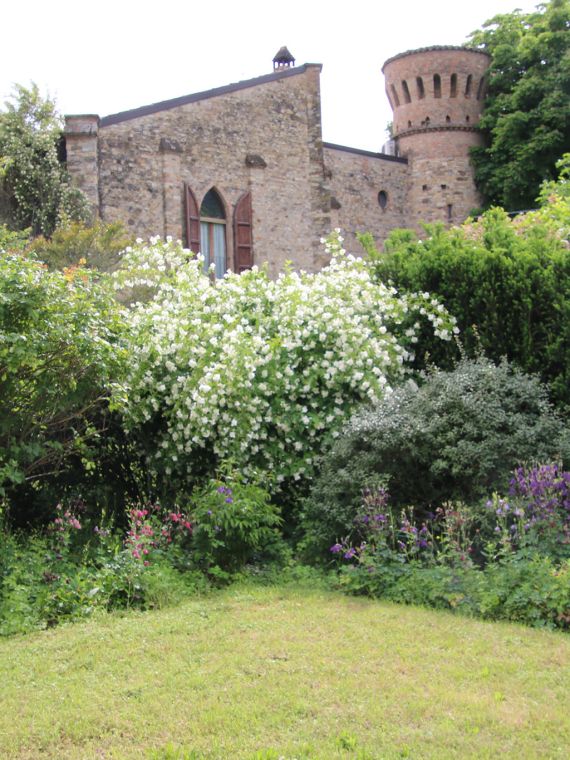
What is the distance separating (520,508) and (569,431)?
1151mm

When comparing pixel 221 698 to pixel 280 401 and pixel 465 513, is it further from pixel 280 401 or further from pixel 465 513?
pixel 280 401

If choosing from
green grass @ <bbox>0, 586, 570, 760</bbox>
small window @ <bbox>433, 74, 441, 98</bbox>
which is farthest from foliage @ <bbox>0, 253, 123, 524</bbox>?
small window @ <bbox>433, 74, 441, 98</bbox>

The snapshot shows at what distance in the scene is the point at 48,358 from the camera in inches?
294

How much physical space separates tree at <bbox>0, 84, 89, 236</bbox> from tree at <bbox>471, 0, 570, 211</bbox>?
15.9 meters

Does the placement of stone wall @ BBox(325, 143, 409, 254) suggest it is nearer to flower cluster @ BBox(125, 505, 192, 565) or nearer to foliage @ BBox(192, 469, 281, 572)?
flower cluster @ BBox(125, 505, 192, 565)

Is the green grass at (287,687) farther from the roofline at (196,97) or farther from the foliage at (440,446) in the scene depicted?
the roofline at (196,97)

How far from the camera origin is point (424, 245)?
31.2 ft

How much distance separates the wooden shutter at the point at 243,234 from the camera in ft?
81.5

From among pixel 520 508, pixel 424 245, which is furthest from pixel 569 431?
pixel 424 245

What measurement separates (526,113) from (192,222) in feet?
45.5

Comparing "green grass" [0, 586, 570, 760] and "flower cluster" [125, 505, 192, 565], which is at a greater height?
"flower cluster" [125, 505, 192, 565]

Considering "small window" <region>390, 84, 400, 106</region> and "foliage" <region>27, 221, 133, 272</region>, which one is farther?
"small window" <region>390, 84, 400, 106</region>

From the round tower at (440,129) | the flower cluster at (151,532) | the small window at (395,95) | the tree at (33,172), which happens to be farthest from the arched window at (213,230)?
the flower cluster at (151,532)

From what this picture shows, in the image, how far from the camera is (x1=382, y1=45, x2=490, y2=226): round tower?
31.2 meters
